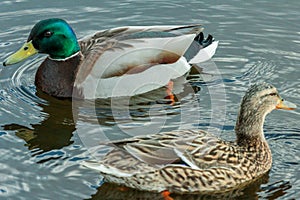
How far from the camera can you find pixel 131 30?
31.6ft

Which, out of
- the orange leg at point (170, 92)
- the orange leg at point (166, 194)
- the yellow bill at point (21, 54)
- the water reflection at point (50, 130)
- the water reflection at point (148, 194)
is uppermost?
the yellow bill at point (21, 54)

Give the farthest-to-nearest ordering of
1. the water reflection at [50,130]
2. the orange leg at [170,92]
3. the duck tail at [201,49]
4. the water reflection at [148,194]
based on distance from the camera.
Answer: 1. the duck tail at [201,49]
2. the orange leg at [170,92]
3. the water reflection at [50,130]
4. the water reflection at [148,194]

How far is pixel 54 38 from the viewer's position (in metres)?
9.53

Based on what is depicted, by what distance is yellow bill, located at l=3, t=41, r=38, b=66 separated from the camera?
9.32 m

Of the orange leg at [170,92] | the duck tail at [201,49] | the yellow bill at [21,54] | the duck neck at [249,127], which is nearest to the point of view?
the duck neck at [249,127]

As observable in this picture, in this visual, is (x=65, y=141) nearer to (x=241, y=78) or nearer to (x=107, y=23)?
(x=241, y=78)

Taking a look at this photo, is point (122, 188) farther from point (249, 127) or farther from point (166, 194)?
point (249, 127)

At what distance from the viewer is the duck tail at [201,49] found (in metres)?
9.90

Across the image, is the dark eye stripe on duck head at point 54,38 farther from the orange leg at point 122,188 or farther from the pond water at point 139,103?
the orange leg at point 122,188

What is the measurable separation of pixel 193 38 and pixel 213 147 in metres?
2.99

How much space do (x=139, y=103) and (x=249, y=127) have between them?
1.96 meters

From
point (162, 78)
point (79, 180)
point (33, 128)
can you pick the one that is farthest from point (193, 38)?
point (79, 180)

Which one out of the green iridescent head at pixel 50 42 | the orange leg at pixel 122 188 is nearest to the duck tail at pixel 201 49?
the green iridescent head at pixel 50 42

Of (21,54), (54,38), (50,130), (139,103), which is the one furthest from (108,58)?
(50,130)
